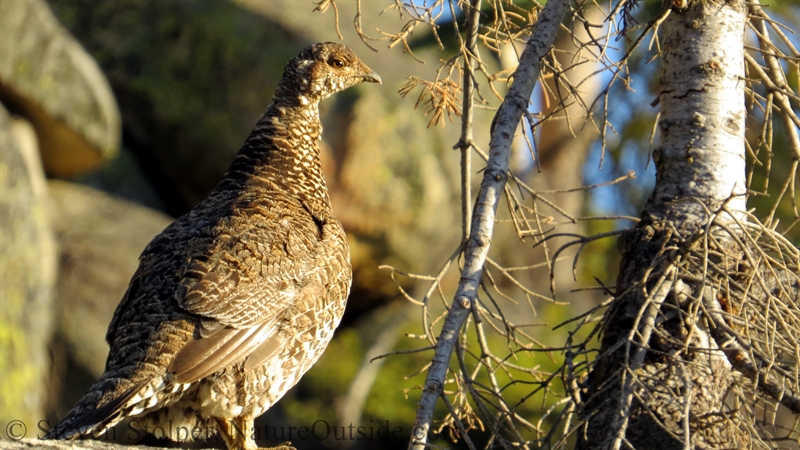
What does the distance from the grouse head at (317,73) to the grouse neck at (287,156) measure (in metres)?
0.07

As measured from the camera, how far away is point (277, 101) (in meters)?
5.11

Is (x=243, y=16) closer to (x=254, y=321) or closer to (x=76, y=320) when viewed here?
(x=76, y=320)

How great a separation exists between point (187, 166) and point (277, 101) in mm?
7093

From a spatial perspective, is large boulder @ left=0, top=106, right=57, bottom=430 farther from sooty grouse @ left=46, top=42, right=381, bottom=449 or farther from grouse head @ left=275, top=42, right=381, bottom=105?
grouse head @ left=275, top=42, right=381, bottom=105

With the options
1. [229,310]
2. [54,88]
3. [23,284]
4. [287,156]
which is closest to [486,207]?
[229,310]

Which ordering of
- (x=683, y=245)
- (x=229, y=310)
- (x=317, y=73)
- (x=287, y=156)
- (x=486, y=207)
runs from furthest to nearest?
(x=317, y=73) → (x=287, y=156) → (x=229, y=310) → (x=683, y=245) → (x=486, y=207)

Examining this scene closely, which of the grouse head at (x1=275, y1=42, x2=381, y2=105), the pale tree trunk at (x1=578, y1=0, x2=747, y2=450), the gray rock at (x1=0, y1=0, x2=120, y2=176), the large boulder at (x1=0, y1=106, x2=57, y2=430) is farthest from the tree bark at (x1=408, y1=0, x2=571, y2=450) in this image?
the gray rock at (x1=0, y1=0, x2=120, y2=176)

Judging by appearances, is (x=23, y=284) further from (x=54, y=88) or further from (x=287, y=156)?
(x=287, y=156)

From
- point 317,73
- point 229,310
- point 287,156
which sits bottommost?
point 229,310

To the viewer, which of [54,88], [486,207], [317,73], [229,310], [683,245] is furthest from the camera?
[54,88]

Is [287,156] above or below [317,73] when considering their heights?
below

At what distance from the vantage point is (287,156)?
191 inches

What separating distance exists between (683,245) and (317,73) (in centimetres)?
258

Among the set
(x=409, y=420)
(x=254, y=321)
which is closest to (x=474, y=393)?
(x=254, y=321)
